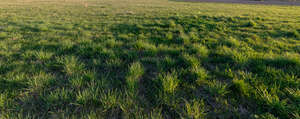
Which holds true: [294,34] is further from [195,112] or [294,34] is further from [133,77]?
[133,77]

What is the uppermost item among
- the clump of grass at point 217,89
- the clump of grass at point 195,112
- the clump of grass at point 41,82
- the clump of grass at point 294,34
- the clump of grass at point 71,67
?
the clump of grass at point 294,34

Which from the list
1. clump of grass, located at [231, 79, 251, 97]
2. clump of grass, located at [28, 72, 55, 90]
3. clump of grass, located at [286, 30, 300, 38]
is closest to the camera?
clump of grass, located at [231, 79, 251, 97]

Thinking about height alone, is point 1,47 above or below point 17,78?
above

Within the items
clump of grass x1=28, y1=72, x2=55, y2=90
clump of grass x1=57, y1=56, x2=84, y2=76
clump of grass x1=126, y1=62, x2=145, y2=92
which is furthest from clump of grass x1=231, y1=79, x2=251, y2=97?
clump of grass x1=28, y1=72, x2=55, y2=90

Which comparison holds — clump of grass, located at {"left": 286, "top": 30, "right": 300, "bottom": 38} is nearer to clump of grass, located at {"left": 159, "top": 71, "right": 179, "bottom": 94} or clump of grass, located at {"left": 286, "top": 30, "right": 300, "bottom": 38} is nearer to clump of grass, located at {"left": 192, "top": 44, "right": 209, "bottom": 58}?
clump of grass, located at {"left": 192, "top": 44, "right": 209, "bottom": 58}

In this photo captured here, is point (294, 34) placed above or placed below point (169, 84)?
above

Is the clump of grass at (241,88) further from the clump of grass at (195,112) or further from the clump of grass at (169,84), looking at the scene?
the clump of grass at (169,84)

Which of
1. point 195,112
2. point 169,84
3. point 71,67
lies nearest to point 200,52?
point 169,84

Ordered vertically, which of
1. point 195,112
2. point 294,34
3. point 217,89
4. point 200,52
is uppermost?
point 294,34

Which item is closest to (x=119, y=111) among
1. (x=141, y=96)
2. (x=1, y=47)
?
(x=141, y=96)

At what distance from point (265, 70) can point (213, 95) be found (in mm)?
1538

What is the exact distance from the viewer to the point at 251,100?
Result: 189 cm

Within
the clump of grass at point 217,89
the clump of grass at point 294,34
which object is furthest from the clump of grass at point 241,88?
the clump of grass at point 294,34

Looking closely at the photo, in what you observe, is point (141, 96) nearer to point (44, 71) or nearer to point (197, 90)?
point (197, 90)
